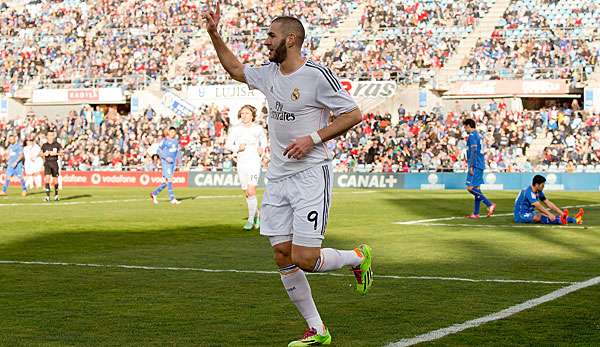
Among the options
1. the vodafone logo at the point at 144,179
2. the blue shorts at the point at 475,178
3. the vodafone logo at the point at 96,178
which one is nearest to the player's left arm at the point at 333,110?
the blue shorts at the point at 475,178

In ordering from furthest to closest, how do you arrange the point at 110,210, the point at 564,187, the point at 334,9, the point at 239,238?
the point at 334,9 < the point at 564,187 < the point at 110,210 < the point at 239,238

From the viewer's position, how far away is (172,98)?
51.9m

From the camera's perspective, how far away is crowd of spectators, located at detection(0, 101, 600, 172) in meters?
43.8

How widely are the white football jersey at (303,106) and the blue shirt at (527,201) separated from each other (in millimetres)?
14213

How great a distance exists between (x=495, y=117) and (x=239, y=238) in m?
29.3

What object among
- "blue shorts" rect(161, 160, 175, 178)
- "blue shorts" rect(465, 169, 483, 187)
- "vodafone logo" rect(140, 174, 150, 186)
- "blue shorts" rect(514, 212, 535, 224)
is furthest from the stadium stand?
A: "blue shorts" rect(514, 212, 535, 224)

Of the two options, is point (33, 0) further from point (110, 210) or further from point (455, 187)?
point (110, 210)

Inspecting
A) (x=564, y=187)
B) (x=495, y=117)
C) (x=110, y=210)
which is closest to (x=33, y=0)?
(x=495, y=117)

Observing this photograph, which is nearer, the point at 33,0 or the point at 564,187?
the point at 564,187

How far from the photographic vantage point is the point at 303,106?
7.73 metres

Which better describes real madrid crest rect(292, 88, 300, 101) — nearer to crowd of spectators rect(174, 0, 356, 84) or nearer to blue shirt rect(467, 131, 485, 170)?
blue shirt rect(467, 131, 485, 170)

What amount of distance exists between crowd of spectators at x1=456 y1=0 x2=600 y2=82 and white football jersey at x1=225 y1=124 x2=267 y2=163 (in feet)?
92.5

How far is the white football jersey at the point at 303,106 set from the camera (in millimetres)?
7699

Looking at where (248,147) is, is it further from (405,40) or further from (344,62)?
(405,40)
